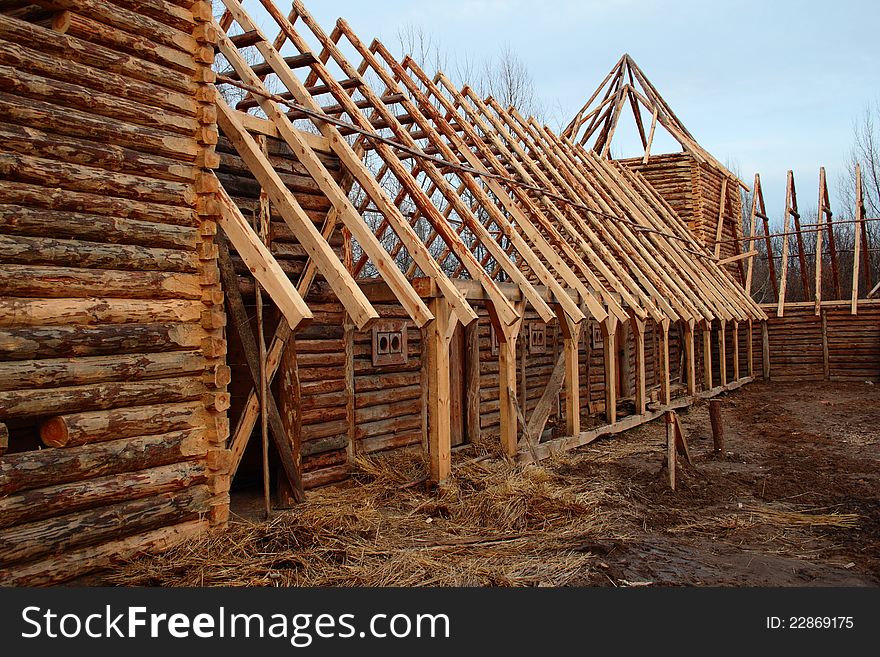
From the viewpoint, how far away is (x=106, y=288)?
5539mm

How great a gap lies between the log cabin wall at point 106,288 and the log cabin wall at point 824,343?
1911 centimetres

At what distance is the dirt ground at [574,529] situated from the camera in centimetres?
550

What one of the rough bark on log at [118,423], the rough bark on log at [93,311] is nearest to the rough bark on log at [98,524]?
the rough bark on log at [118,423]

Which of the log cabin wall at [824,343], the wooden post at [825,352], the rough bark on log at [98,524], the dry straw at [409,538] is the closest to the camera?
the rough bark on log at [98,524]

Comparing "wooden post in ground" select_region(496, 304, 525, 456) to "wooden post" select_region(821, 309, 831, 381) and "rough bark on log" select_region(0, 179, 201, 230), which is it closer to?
"rough bark on log" select_region(0, 179, 201, 230)

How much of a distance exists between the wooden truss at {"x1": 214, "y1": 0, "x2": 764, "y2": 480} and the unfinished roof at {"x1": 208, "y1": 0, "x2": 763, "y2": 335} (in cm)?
2

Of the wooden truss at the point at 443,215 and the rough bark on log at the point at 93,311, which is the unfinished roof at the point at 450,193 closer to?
the wooden truss at the point at 443,215

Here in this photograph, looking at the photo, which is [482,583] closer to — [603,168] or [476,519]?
[476,519]

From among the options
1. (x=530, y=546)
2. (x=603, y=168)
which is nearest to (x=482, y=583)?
(x=530, y=546)

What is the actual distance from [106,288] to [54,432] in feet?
3.47

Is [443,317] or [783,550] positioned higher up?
[443,317]

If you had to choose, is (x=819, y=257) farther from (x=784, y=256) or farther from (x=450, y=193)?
A: (x=450, y=193)

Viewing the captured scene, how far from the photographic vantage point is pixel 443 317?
796cm

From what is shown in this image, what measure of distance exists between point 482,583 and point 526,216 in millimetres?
6825
